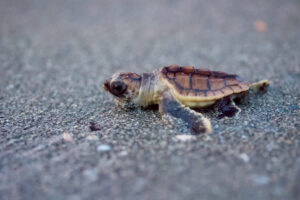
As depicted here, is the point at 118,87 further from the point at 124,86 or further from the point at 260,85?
the point at 260,85

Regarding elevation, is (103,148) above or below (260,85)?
below

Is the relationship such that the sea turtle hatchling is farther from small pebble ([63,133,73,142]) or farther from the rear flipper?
small pebble ([63,133,73,142])

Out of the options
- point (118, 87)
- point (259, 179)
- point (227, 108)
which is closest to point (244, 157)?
point (259, 179)

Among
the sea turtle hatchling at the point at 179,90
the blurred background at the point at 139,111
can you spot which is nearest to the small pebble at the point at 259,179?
the blurred background at the point at 139,111

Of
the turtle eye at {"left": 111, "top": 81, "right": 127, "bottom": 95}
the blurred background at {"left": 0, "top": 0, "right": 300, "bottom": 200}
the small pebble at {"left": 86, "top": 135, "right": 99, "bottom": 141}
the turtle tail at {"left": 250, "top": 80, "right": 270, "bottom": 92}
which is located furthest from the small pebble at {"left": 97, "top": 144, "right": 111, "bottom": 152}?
the turtle tail at {"left": 250, "top": 80, "right": 270, "bottom": 92}

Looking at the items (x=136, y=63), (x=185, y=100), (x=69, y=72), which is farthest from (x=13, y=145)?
(x=136, y=63)

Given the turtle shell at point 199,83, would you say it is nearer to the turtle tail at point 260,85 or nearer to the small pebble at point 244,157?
the turtle tail at point 260,85

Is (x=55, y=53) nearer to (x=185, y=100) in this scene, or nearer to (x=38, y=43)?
(x=38, y=43)
